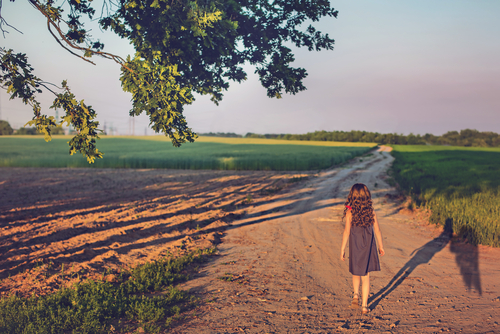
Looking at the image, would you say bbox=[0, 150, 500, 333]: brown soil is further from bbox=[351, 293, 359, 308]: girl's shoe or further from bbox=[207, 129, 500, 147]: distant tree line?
bbox=[207, 129, 500, 147]: distant tree line

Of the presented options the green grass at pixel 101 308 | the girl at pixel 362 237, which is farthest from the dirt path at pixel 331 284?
the girl at pixel 362 237

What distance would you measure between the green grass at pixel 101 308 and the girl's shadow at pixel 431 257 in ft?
10.7

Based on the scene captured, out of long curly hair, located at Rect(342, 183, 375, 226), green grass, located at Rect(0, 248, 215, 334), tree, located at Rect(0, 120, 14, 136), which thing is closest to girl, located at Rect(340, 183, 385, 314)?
long curly hair, located at Rect(342, 183, 375, 226)

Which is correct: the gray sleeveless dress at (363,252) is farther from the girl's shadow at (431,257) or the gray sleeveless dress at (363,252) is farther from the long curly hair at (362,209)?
the girl's shadow at (431,257)

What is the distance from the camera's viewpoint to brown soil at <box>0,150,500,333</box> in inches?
191

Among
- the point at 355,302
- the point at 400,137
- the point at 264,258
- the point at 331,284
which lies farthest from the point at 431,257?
the point at 400,137

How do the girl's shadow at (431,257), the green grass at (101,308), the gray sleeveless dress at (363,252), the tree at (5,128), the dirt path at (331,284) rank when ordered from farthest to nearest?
the tree at (5,128), the girl's shadow at (431,257), the gray sleeveless dress at (363,252), the dirt path at (331,284), the green grass at (101,308)

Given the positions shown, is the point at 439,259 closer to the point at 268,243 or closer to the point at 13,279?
the point at 268,243

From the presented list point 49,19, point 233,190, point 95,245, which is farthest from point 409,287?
point 233,190

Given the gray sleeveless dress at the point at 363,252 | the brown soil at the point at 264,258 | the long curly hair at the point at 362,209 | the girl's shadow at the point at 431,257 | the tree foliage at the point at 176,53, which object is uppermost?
the tree foliage at the point at 176,53

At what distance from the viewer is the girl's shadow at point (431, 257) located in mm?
5996

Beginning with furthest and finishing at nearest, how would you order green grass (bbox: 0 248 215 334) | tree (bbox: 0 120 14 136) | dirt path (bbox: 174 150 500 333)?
tree (bbox: 0 120 14 136) < dirt path (bbox: 174 150 500 333) < green grass (bbox: 0 248 215 334)

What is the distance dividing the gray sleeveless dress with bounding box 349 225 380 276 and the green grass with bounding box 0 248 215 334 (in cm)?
262

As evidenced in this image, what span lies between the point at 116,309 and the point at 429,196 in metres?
12.7
